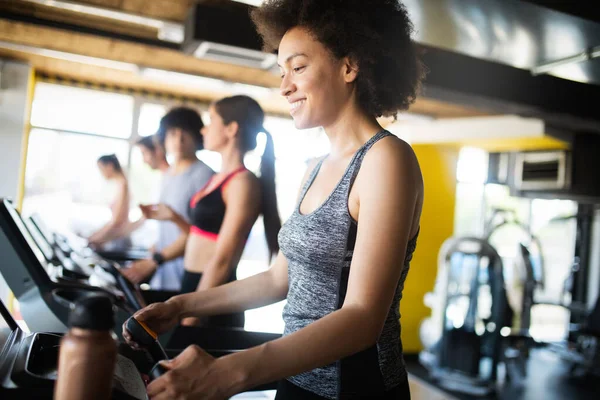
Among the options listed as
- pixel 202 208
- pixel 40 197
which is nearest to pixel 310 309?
pixel 202 208

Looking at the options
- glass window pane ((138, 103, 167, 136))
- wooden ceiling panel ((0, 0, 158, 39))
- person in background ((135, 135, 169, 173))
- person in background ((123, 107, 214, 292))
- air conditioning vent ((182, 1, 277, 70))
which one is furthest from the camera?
glass window pane ((138, 103, 167, 136))

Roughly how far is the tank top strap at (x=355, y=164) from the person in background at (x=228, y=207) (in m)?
1.12

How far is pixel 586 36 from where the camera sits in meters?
3.07

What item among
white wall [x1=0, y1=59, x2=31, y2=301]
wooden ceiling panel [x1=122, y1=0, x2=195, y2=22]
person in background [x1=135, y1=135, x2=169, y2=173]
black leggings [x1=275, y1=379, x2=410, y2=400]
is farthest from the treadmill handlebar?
white wall [x1=0, y1=59, x2=31, y2=301]

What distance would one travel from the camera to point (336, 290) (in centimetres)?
111

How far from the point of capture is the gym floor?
225 inches

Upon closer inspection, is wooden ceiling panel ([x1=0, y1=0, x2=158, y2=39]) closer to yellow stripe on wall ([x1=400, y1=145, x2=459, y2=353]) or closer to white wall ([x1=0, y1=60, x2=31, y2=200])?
white wall ([x1=0, y1=60, x2=31, y2=200])

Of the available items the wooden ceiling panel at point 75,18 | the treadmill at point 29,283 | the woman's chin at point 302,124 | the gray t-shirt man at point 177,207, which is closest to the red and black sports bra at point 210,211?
the gray t-shirt man at point 177,207

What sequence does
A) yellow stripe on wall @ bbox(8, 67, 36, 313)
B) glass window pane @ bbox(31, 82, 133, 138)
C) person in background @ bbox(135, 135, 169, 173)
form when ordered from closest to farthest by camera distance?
person in background @ bbox(135, 135, 169, 173) < yellow stripe on wall @ bbox(8, 67, 36, 313) < glass window pane @ bbox(31, 82, 133, 138)

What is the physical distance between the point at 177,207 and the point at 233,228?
1082mm

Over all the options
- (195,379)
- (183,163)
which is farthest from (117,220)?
(195,379)

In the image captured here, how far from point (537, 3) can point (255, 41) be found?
5.82ft

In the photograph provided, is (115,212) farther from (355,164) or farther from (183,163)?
(355,164)

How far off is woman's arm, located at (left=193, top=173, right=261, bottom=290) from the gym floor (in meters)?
3.86
